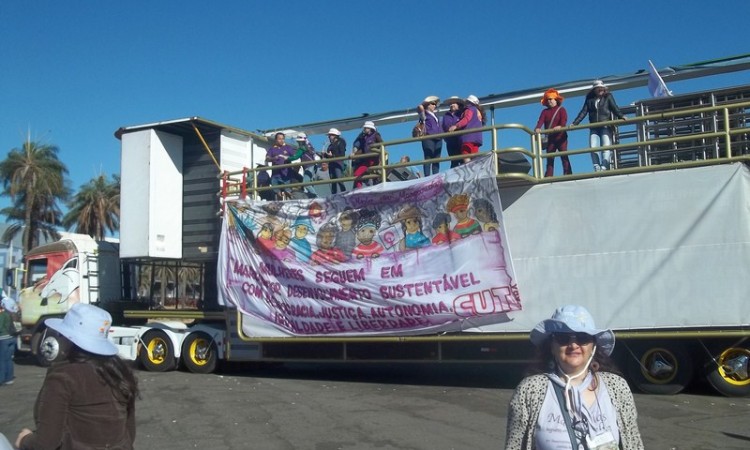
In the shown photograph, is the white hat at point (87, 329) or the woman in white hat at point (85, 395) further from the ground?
the white hat at point (87, 329)

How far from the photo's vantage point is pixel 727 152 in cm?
1013

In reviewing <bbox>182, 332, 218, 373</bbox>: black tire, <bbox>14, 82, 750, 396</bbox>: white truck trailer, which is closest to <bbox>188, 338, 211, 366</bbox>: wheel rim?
<bbox>182, 332, 218, 373</bbox>: black tire

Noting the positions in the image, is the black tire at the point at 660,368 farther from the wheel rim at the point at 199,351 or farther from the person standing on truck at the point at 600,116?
the wheel rim at the point at 199,351

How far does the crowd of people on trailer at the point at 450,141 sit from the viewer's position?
11359mm

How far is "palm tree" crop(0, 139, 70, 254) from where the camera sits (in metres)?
39.0

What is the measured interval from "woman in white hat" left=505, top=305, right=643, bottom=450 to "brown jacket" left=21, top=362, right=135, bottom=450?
1941mm

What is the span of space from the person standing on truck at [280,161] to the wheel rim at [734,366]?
26.2ft

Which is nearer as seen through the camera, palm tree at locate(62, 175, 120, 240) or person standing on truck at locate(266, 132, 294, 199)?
person standing on truck at locate(266, 132, 294, 199)

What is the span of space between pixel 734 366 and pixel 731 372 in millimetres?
94

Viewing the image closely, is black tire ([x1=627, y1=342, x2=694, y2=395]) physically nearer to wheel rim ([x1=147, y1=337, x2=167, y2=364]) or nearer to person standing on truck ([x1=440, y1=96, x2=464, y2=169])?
person standing on truck ([x1=440, y1=96, x2=464, y2=169])

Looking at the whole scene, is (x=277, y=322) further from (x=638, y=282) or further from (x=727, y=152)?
(x=727, y=152)

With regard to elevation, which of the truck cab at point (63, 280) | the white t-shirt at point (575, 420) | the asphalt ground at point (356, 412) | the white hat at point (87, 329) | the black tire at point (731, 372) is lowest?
the asphalt ground at point (356, 412)

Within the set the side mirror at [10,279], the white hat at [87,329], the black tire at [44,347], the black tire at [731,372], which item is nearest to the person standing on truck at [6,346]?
the black tire at [44,347]

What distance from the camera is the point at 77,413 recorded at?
3.51 metres
